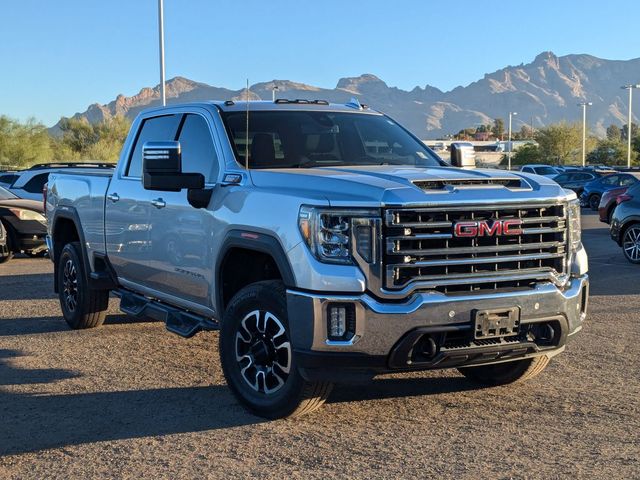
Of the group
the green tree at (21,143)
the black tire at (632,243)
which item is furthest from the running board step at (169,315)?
the green tree at (21,143)

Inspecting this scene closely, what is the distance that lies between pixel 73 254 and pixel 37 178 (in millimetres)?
9251

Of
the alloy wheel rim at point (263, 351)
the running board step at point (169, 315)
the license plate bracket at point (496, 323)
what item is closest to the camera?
the license plate bracket at point (496, 323)

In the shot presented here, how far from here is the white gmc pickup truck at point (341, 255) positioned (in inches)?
198

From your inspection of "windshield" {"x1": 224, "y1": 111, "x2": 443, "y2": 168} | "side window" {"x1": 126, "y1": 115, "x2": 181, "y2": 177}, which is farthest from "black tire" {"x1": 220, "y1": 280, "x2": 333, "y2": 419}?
"side window" {"x1": 126, "y1": 115, "x2": 181, "y2": 177}

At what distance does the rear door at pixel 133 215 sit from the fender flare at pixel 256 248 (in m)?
1.24

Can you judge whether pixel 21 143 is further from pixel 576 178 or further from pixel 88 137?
pixel 576 178

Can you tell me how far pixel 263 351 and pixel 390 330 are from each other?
3.12 feet

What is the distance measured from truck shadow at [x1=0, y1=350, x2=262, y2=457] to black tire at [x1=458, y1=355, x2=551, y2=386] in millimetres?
1793

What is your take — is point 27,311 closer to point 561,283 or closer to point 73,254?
point 73,254

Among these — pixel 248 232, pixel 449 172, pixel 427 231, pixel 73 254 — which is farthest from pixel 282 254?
A: pixel 73 254

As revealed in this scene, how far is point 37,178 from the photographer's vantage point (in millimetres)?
17391

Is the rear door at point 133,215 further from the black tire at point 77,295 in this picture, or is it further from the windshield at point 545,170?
the windshield at point 545,170

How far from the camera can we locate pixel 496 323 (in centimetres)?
521

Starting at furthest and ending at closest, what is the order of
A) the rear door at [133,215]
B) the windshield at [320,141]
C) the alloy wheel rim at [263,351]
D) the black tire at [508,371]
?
the rear door at [133,215], the windshield at [320,141], the black tire at [508,371], the alloy wheel rim at [263,351]
